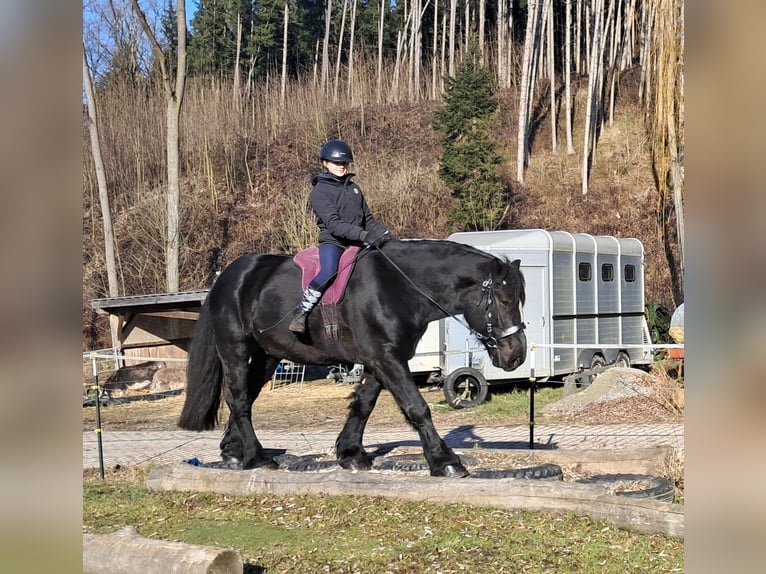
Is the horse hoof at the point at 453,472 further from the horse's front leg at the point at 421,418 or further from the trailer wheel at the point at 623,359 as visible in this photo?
the trailer wheel at the point at 623,359

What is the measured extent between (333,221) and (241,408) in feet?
7.71

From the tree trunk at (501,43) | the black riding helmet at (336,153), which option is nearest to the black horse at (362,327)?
the black riding helmet at (336,153)

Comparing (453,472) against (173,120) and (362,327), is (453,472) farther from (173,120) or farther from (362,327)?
(173,120)

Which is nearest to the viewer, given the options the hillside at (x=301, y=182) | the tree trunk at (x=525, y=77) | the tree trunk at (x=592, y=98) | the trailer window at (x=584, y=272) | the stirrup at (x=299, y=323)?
the stirrup at (x=299, y=323)

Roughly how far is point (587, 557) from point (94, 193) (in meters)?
36.1

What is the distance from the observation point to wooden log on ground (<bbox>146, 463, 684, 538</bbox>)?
582 cm

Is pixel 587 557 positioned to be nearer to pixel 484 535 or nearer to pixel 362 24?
pixel 484 535

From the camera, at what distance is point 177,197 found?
2734 centimetres

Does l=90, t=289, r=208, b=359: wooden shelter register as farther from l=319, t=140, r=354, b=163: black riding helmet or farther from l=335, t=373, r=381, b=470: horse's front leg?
l=319, t=140, r=354, b=163: black riding helmet

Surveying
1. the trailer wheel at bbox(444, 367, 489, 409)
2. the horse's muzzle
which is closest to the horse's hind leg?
the horse's muzzle

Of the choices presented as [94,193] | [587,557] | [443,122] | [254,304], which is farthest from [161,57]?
[587,557]

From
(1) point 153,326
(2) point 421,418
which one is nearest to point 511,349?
(2) point 421,418

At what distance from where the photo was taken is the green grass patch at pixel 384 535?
530cm

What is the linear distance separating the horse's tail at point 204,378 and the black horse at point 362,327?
0.03ft
